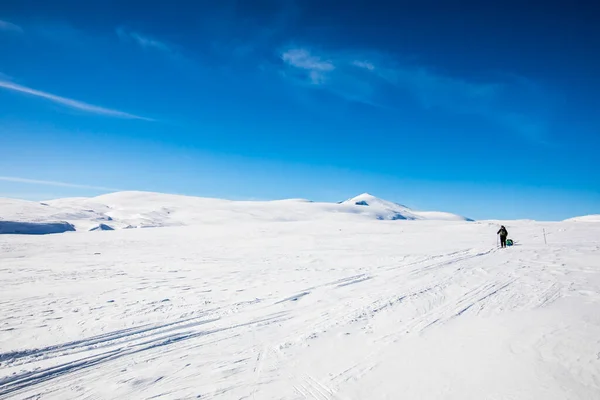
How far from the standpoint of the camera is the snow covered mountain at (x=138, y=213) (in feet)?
241

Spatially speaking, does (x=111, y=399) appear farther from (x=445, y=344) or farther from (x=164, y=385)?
(x=445, y=344)

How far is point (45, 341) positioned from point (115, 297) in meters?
3.27

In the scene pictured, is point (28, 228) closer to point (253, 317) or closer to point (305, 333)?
point (253, 317)

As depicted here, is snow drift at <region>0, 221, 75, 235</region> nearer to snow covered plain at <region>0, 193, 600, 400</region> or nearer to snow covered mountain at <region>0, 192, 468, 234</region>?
snow covered mountain at <region>0, 192, 468, 234</region>

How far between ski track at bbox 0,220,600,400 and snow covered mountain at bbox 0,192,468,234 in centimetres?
7251

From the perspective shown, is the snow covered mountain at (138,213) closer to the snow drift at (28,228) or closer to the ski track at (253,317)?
the snow drift at (28,228)

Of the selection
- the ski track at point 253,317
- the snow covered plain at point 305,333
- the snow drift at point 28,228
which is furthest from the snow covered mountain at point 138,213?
the snow covered plain at point 305,333

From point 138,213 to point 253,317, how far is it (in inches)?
5351

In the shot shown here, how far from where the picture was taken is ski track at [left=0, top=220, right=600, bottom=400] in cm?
461

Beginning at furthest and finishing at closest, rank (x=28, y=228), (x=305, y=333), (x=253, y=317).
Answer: (x=28, y=228) → (x=253, y=317) → (x=305, y=333)

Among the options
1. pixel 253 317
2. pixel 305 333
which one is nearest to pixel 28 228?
pixel 253 317

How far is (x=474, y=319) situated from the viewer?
7039mm

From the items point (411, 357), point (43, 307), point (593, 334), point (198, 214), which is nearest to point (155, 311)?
point (43, 307)

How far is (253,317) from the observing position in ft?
24.1
